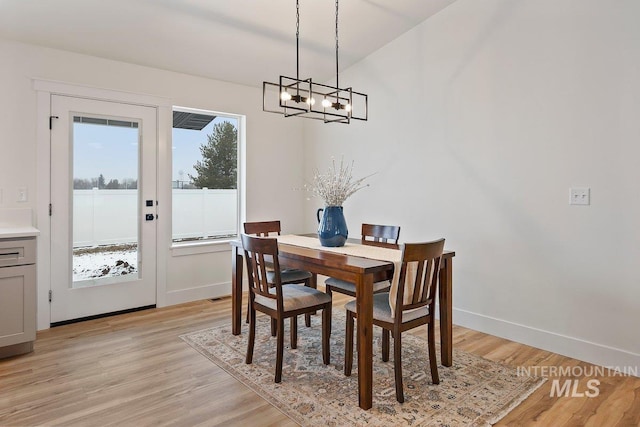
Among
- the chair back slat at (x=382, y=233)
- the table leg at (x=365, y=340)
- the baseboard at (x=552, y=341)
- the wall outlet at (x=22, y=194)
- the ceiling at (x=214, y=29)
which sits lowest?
the baseboard at (x=552, y=341)

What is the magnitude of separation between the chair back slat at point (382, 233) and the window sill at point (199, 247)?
144cm

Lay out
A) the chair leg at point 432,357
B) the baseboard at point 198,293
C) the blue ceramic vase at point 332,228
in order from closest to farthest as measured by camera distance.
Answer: the chair leg at point 432,357 → the blue ceramic vase at point 332,228 → the baseboard at point 198,293

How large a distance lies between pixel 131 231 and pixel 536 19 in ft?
13.1

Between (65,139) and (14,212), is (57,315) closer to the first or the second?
(14,212)

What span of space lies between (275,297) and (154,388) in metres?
0.90

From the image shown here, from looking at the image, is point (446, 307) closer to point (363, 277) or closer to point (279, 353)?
point (363, 277)

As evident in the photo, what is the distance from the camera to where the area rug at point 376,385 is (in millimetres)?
2129

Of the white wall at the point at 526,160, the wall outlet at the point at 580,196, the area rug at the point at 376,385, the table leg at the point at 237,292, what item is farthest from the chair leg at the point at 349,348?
the wall outlet at the point at 580,196

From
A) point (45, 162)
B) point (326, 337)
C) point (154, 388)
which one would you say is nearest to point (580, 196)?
point (326, 337)

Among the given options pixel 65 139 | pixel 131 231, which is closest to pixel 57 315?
pixel 131 231

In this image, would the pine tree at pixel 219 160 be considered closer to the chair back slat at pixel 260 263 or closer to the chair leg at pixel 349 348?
the chair back slat at pixel 260 263

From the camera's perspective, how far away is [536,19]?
3.07 m

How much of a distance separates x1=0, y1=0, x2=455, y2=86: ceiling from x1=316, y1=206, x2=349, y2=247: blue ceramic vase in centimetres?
181

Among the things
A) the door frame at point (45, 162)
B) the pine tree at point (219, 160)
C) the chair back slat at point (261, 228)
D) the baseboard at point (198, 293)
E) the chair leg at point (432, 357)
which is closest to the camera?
the chair leg at point (432, 357)
